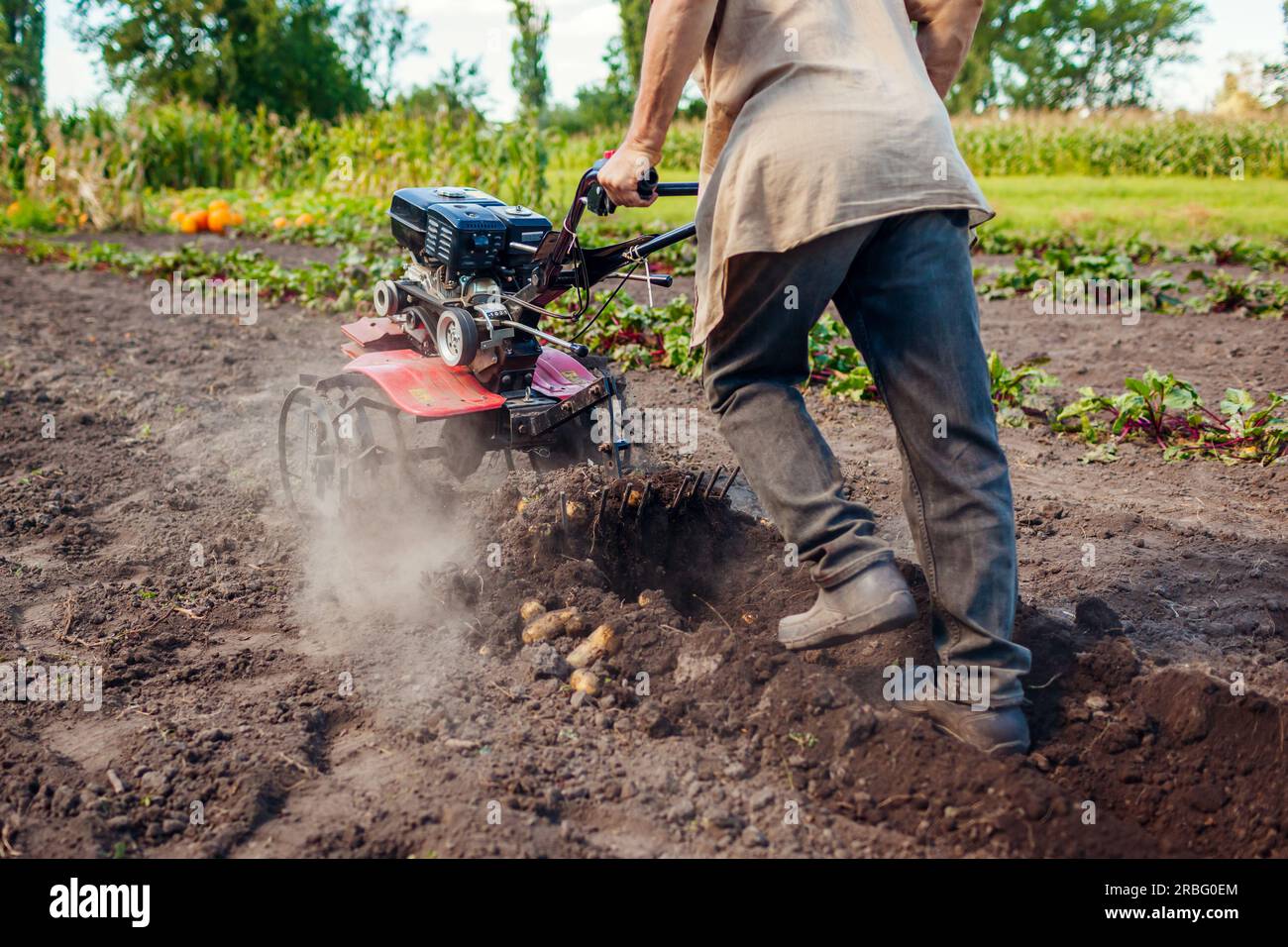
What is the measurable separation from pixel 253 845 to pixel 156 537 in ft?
7.70

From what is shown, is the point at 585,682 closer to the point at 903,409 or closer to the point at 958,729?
the point at 958,729

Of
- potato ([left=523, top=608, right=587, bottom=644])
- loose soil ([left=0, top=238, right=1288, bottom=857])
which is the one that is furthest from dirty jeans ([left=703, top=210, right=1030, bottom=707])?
potato ([left=523, top=608, right=587, bottom=644])

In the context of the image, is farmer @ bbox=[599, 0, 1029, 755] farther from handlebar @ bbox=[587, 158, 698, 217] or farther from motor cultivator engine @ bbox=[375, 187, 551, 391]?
motor cultivator engine @ bbox=[375, 187, 551, 391]

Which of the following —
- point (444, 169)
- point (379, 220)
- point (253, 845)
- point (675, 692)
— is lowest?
point (253, 845)

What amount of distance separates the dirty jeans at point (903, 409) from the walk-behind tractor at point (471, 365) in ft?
2.87

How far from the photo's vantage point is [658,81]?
2.37m

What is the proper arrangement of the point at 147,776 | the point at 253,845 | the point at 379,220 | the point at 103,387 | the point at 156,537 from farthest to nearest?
the point at 379,220 → the point at 103,387 → the point at 156,537 → the point at 147,776 → the point at 253,845

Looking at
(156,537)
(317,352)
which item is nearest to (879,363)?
(156,537)

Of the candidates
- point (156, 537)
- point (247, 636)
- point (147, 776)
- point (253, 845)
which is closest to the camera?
point (253, 845)

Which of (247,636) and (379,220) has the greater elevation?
(379,220)

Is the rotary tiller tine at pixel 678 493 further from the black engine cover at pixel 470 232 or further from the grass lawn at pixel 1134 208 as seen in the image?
the grass lawn at pixel 1134 208

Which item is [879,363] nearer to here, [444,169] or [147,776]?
[147,776]

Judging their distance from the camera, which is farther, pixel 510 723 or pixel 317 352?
pixel 317 352

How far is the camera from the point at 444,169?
43.7 ft
